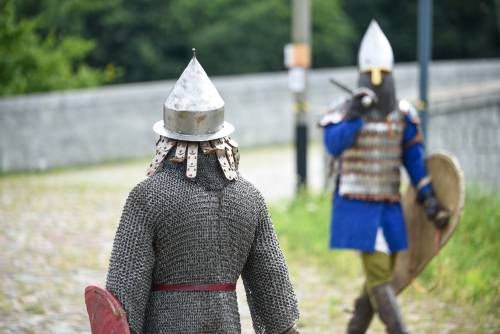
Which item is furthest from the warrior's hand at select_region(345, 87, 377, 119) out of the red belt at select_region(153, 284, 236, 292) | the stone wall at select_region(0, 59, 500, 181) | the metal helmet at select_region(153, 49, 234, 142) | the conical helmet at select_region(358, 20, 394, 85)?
the stone wall at select_region(0, 59, 500, 181)

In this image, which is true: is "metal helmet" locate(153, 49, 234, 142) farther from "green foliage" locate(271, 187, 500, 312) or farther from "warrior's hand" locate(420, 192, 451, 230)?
"green foliage" locate(271, 187, 500, 312)

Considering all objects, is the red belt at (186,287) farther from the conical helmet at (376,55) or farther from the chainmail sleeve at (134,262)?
the conical helmet at (376,55)

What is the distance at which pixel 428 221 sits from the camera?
5.68m

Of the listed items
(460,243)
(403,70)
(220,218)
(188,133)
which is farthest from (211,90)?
(403,70)

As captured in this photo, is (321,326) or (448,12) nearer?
(321,326)

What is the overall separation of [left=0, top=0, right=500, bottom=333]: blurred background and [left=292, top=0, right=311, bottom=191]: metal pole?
6.9 inches

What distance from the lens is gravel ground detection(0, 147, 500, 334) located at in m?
6.07

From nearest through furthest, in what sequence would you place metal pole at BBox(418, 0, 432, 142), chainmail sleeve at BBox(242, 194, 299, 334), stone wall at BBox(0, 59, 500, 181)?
1. chainmail sleeve at BBox(242, 194, 299, 334)
2. metal pole at BBox(418, 0, 432, 142)
3. stone wall at BBox(0, 59, 500, 181)

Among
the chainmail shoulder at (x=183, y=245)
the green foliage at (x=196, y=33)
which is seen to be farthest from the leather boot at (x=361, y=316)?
the green foliage at (x=196, y=33)

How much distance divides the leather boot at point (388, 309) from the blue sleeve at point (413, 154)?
65 centimetres

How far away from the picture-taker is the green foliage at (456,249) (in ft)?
21.6

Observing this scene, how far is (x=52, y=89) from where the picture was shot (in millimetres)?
16547

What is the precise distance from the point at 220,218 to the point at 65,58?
1442cm

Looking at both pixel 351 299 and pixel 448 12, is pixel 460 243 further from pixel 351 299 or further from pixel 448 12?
pixel 448 12
